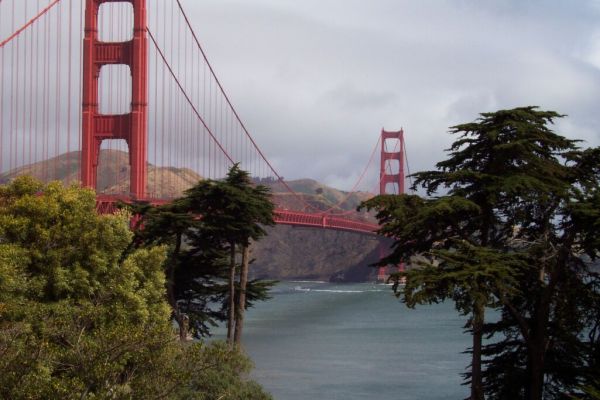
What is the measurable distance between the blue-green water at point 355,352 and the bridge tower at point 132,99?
12.9 meters

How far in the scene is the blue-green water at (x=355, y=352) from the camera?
4250 centimetres

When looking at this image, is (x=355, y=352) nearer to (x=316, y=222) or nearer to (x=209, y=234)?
(x=209, y=234)

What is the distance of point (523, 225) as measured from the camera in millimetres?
22203

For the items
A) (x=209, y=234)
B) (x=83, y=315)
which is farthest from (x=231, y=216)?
(x=83, y=315)

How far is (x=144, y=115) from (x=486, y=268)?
43409mm

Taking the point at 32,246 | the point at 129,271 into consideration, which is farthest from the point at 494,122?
the point at 32,246

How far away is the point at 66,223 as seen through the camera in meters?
25.7

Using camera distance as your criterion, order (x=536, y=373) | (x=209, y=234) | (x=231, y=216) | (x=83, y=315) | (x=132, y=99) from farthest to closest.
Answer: (x=132, y=99), (x=209, y=234), (x=231, y=216), (x=83, y=315), (x=536, y=373)

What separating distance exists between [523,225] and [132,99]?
131ft

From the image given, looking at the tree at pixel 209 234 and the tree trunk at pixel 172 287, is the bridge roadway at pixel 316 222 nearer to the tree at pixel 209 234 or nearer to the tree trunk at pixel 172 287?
the tree at pixel 209 234

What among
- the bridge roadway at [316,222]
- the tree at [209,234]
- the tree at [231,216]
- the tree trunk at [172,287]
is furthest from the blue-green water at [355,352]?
the tree trunk at [172,287]

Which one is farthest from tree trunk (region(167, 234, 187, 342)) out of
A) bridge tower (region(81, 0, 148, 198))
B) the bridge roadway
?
bridge tower (region(81, 0, 148, 198))

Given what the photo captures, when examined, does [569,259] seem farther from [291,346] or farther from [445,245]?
[291,346]

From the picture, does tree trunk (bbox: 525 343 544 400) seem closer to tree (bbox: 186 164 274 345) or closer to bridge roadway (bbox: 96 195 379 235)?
tree (bbox: 186 164 274 345)
